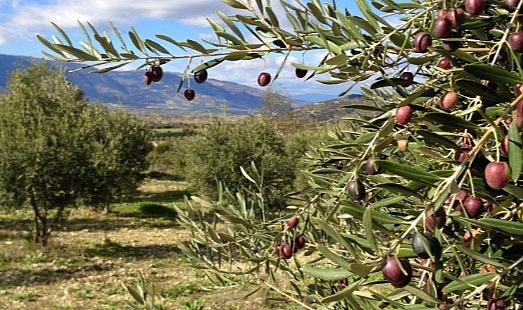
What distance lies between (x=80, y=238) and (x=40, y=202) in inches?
90.8

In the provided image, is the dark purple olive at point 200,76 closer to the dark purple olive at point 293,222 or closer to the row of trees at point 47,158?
the dark purple olive at point 293,222

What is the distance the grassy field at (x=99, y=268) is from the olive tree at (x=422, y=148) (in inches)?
242

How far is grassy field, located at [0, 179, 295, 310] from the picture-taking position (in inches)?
425

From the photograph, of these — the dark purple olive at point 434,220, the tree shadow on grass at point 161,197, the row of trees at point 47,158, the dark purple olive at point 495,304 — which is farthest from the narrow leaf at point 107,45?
the tree shadow on grass at point 161,197

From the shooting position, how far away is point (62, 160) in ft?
50.2

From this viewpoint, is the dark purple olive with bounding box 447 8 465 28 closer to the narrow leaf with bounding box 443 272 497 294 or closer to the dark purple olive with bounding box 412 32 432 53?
the dark purple olive with bounding box 412 32 432 53

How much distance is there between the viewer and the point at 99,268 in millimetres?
13781

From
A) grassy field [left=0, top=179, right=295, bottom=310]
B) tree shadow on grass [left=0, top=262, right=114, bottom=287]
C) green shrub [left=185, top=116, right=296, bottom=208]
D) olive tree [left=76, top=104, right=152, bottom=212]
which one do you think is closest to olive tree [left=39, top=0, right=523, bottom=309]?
grassy field [left=0, top=179, right=295, bottom=310]

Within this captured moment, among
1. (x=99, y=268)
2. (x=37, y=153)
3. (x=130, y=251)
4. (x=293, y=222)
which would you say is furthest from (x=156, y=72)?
(x=130, y=251)

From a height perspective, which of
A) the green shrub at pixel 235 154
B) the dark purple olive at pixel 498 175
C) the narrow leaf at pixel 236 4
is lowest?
the green shrub at pixel 235 154

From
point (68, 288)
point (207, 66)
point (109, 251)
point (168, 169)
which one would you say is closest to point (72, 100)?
point (109, 251)

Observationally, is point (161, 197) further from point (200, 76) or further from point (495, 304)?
point (495, 304)

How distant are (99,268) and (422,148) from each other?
1382 cm

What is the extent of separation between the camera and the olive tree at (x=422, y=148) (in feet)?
2.67
